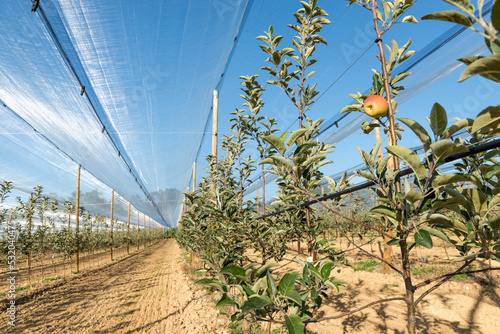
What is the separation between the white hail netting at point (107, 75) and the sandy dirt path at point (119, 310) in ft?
17.1

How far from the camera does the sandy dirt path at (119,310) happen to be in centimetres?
491

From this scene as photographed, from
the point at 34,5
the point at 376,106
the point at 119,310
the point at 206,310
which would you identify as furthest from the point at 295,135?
the point at 119,310

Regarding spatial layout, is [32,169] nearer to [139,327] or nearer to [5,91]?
[5,91]

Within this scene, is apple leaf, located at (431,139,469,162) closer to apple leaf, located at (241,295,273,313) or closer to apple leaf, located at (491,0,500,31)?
apple leaf, located at (491,0,500,31)

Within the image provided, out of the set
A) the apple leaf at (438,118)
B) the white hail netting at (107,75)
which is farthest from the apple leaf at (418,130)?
the white hail netting at (107,75)

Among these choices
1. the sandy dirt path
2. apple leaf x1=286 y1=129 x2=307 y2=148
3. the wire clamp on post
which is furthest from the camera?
the sandy dirt path

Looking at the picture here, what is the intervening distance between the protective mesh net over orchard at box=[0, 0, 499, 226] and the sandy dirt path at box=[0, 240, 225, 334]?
5.12m

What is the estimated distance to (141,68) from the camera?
18.0ft

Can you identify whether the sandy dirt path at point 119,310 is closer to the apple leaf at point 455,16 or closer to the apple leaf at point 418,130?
the apple leaf at point 418,130

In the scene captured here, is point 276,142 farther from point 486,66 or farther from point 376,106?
point 486,66

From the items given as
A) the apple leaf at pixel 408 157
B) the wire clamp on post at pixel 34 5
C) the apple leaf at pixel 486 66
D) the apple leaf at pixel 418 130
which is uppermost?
the wire clamp on post at pixel 34 5

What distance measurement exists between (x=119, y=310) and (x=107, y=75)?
5869 millimetres

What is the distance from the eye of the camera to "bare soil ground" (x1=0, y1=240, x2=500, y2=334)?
13.6ft

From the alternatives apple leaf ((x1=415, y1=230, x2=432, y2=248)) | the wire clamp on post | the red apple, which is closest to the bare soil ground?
apple leaf ((x1=415, y1=230, x2=432, y2=248))
